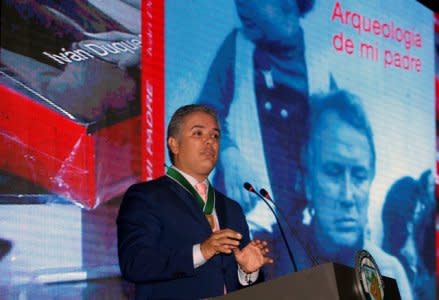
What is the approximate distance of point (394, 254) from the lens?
16.5 feet

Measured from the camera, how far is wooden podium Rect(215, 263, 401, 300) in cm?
225

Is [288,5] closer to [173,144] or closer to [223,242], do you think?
[173,144]

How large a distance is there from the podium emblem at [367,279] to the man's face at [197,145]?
0.62 meters

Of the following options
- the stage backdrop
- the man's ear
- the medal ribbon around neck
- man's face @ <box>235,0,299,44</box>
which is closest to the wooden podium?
the medal ribbon around neck

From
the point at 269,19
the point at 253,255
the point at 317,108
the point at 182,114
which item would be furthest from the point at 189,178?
the point at 317,108

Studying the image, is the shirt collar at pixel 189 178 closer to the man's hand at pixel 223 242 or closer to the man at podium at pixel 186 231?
the man at podium at pixel 186 231

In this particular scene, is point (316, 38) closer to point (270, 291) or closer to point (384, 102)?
point (384, 102)

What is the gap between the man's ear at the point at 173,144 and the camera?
291 centimetres

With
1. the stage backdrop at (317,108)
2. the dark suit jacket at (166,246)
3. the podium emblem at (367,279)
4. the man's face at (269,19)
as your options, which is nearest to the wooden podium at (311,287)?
the podium emblem at (367,279)

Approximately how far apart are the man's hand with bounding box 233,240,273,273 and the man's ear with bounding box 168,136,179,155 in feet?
1.65

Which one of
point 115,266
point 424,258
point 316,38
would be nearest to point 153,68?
point 115,266

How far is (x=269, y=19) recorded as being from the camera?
448 cm

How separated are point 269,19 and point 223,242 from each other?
7.45 feet

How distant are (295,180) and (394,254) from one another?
0.88m
